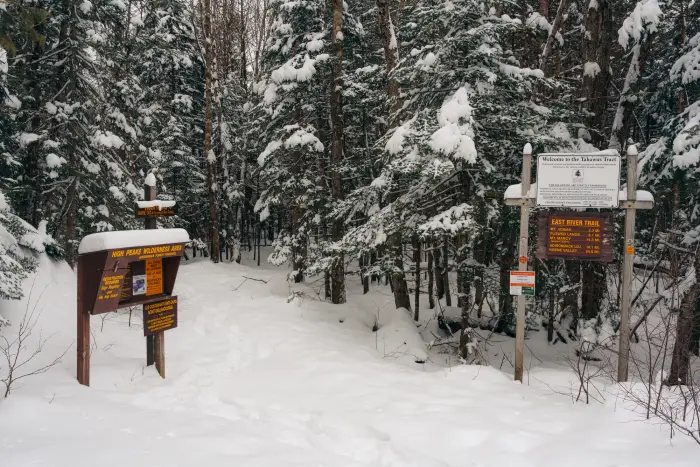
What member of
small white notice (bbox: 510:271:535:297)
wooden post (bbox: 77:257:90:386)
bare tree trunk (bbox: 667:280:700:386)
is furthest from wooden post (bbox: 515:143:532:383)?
wooden post (bbox: 77:257:90:386)

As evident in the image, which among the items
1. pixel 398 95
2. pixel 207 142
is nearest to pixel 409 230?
pixel 398 95

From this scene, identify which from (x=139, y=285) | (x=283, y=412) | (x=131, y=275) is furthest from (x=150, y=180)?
(x=283, y=412)

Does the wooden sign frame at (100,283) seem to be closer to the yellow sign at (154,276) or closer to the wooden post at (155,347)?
the yellow sign at (154,276)

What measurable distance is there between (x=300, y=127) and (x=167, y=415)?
383 inches

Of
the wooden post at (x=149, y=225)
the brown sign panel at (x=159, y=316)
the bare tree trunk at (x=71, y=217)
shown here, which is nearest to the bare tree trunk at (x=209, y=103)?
the bare tree trunk at (x=71, y=217)

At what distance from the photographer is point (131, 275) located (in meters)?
6.73

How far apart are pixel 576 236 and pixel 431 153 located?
8.92 feet

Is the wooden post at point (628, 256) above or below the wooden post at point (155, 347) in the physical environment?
above

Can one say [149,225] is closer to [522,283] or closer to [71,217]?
[522,283]

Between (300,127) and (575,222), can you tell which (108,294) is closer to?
(575,222)

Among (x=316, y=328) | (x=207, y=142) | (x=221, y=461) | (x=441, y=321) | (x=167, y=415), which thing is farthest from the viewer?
(x=207, y=142)

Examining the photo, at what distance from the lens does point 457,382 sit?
6707mm

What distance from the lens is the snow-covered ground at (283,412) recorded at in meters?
4.34

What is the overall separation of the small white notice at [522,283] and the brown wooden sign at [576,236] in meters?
0.39
